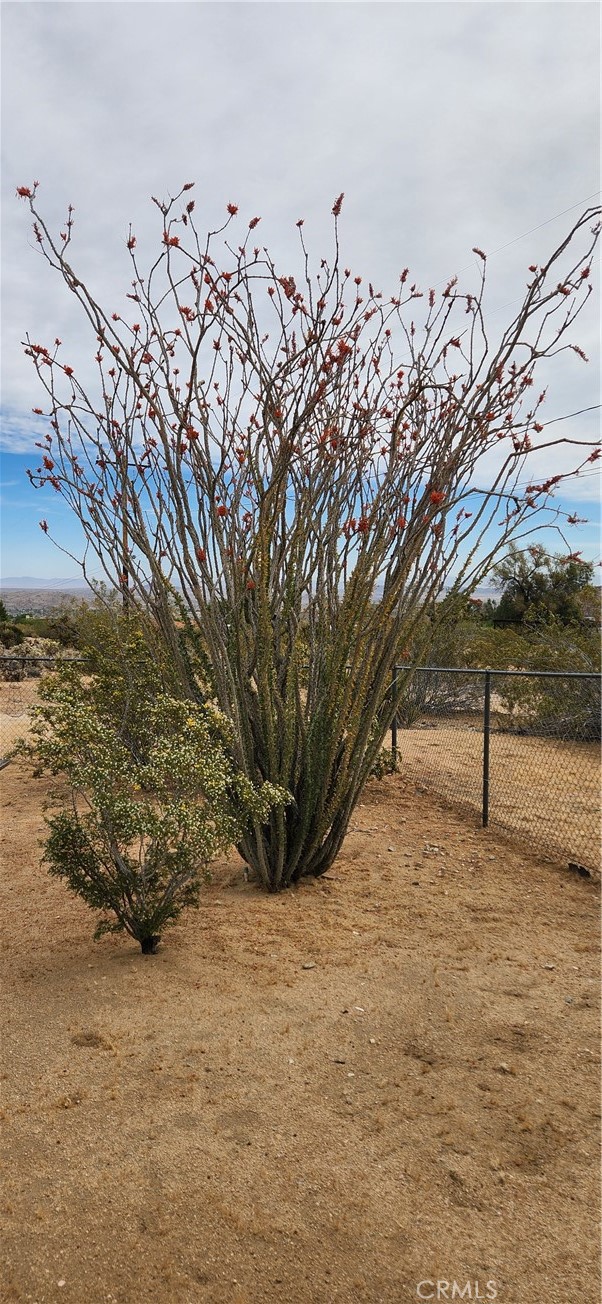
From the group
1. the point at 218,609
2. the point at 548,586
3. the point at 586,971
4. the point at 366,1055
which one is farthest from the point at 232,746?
the point at 548,586

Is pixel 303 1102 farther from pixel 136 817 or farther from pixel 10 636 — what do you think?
pixel 10 636

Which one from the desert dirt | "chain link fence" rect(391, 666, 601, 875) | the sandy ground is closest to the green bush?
"chain link fence" rect(391, 666, 601, 875)

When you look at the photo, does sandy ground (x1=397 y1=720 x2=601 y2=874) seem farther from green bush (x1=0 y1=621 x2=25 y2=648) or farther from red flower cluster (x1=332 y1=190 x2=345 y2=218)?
green bush (x1=0 y1=621 x2=25 y2=648)

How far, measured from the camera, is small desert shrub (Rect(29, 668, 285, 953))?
3520mm

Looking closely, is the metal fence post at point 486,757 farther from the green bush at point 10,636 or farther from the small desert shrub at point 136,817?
the green bush at point 10,636

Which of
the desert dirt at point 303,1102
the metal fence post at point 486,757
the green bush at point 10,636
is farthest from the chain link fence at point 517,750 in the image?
the green bush at point 10,636

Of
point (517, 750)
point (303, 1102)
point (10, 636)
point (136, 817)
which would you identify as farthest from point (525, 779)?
point (10, 636)

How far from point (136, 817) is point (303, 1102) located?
1.32 m

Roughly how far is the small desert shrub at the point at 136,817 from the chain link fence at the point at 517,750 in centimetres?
280

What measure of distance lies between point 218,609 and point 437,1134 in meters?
2.84

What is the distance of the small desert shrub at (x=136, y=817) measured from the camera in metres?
3.52

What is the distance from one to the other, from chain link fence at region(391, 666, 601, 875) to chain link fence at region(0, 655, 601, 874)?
1cm

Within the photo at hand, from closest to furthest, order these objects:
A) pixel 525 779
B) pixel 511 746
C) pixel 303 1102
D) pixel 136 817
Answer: pixel 303 1102 < pixel 136 817 < pixel 525 779 < pixel 511 746

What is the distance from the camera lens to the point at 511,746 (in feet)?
32.7
